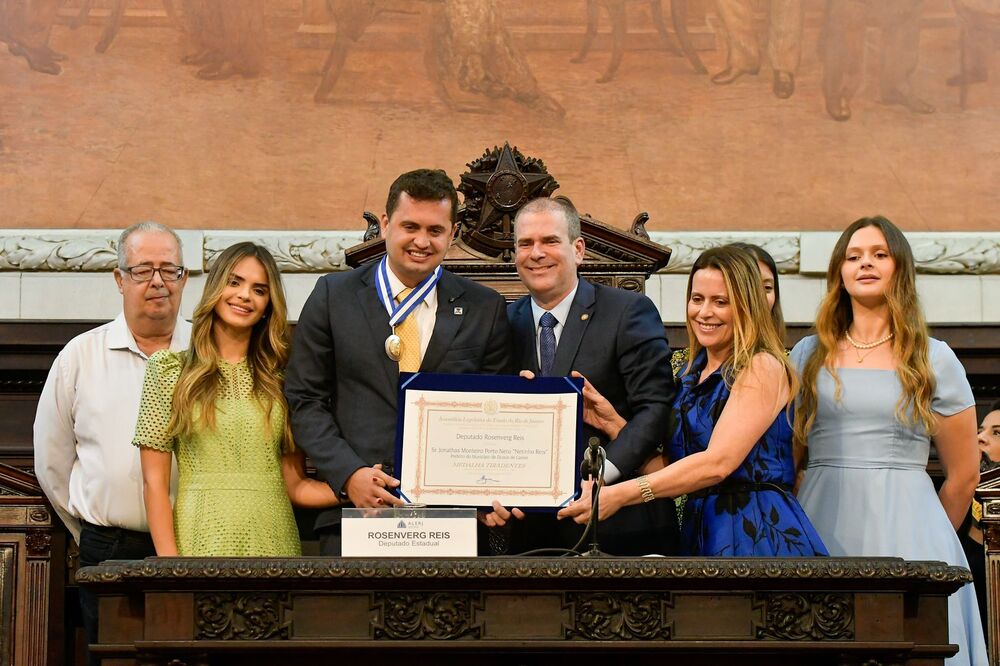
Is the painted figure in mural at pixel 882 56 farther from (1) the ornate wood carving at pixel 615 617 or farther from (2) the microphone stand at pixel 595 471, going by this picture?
(1) the ornate wood carving at pixel 615 617

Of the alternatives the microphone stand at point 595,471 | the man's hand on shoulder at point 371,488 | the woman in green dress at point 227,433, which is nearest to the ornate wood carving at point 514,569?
the microphone stand at point 595,471

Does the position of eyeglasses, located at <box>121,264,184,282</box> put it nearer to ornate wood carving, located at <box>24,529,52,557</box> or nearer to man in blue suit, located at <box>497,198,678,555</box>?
ornate wood carving, located at <box>24,529,52,557</box>

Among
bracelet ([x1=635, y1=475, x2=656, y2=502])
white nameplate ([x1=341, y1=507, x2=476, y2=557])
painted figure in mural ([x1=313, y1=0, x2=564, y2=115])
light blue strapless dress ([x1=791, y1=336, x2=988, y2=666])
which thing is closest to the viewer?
white nameplate ([x1=341, y1=507, x2=476, y2=557])

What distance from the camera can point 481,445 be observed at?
121 inches

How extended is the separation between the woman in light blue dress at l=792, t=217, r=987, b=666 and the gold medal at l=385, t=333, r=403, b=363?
1.06m

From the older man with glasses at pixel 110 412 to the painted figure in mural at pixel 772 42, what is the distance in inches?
132

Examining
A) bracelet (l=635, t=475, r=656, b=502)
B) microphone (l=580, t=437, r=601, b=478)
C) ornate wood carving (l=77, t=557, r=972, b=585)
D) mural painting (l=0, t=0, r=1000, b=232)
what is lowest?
ornate wood carving (l=77, t=557, r=972, b=585)

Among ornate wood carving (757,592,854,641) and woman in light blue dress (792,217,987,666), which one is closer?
ornate wood carving (757,592,854,641)

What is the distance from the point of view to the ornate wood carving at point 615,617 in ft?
9.20

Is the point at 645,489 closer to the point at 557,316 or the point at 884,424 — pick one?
the point at 557,316

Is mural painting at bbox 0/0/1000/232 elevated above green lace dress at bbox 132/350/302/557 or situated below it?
above

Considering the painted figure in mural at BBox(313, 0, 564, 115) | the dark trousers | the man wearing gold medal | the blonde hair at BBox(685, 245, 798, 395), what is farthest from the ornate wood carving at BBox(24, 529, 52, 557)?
the painted figure in mural at BBox(313, 0, 564, 115)

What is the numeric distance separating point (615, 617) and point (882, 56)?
4.40 meters

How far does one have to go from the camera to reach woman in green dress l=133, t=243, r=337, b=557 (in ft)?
11.1
